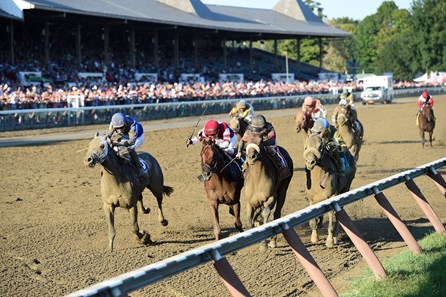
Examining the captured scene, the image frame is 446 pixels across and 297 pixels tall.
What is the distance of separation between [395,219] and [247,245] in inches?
117

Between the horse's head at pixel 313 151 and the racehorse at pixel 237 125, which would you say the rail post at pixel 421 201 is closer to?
the horse's head at pixel 313 151

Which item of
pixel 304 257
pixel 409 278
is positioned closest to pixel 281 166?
pixel 409 278

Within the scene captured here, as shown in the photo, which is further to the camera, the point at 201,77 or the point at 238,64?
the point at 238,64

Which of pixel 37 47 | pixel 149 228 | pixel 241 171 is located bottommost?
pixel 149 228

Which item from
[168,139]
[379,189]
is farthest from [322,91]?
[379,189]

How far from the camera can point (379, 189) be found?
285 inches

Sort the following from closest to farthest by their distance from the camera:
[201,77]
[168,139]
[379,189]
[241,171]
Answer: [379,189] → [241,171] → [168,139] → [201,77]

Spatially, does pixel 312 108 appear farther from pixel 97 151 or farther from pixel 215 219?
pixel 97 151

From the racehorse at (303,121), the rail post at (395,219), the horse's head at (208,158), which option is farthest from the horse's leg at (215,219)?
the racehorse at (303,121)

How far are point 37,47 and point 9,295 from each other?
116 feet

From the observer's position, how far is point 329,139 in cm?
945

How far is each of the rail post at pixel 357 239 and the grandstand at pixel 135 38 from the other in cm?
2826

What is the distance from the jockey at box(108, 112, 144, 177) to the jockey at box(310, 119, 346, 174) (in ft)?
7.01

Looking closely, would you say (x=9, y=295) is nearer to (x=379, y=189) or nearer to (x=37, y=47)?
(x=379, y=189)
